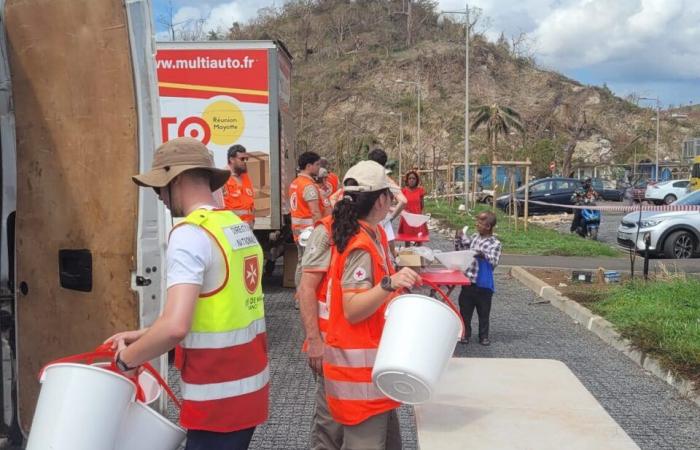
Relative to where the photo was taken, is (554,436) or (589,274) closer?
(554,436)

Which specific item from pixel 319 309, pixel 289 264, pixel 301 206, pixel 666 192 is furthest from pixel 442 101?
pixel 319 309

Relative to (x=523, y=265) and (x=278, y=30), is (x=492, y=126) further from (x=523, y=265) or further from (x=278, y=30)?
(x=278, y=30)

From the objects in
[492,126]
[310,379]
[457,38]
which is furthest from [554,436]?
[457,38]

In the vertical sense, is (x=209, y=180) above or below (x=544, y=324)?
above

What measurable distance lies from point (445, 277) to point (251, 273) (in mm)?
2824

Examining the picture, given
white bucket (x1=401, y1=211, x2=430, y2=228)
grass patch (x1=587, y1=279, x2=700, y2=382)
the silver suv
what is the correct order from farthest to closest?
the silver suv < white bucket (x1=401, y1=211, x2=430, y2=228) < grass patch (x1=587, y1=279, x2=700, y2=382)

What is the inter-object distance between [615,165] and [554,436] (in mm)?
58443

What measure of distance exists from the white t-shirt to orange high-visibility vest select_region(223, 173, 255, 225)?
5.14 m

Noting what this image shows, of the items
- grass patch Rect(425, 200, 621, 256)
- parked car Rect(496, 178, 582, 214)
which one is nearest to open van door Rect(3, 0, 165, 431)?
grass patch Rect(425, 200, 621, 256)

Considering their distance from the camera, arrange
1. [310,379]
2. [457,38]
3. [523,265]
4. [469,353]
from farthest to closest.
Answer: [457,38] → [523,265] → [469,353] → [310,379]

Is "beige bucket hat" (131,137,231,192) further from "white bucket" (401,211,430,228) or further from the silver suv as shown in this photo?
the silver suv

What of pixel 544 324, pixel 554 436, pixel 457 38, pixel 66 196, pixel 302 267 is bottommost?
pixel 544 324

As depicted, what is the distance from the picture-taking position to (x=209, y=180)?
262cm

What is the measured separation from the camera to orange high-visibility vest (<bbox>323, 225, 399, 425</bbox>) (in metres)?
2.80
